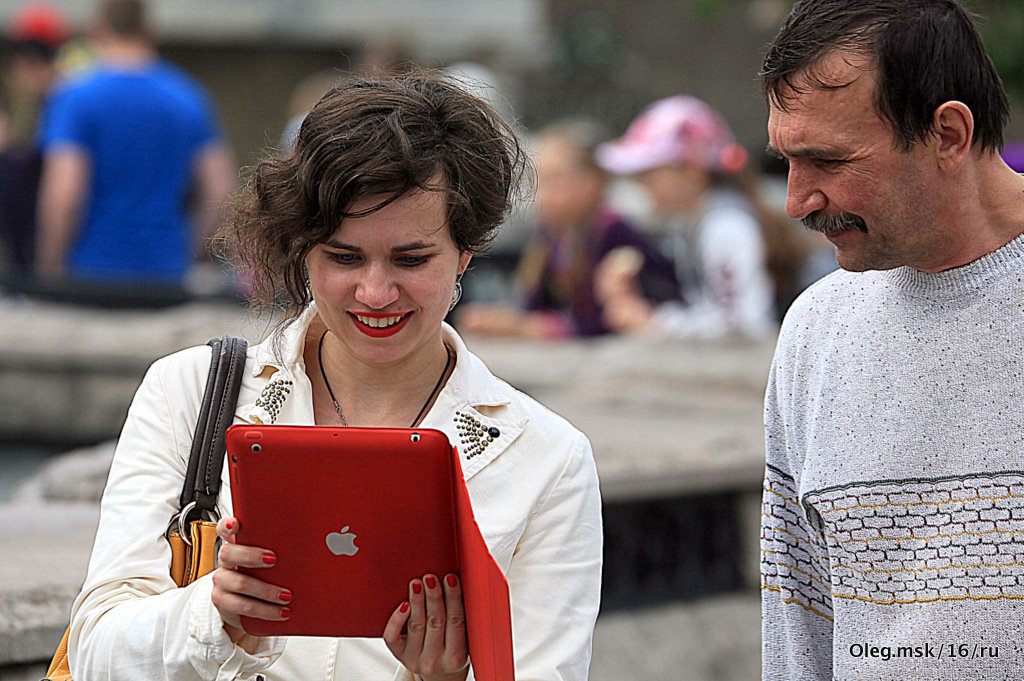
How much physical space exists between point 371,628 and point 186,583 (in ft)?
1.23

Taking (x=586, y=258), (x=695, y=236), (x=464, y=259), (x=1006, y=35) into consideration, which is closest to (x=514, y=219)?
(x=586, y=258)

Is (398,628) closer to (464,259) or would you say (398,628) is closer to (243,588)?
(243,588)

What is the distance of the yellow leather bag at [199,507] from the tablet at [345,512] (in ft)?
0.76

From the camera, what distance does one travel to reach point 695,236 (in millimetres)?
6629

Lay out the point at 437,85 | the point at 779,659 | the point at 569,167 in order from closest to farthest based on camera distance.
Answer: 1. the point at 437,85
2. the point at 779,659
3. the point at 569,167

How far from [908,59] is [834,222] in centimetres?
28

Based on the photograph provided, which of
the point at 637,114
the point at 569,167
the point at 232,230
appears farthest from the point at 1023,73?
the point at 232,230

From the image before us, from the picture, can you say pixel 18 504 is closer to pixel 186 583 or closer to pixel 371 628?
pixel 186 583

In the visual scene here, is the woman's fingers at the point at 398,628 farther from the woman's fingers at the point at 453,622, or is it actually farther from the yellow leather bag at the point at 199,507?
the yellow leather bag at the point at 199,507

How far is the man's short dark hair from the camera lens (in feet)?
7.66

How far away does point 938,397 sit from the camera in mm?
2457

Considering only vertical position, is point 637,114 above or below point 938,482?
above

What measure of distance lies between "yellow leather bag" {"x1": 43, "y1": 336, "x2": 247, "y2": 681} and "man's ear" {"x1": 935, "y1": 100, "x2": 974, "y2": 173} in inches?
47.5

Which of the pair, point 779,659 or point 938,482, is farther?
point 779,659
